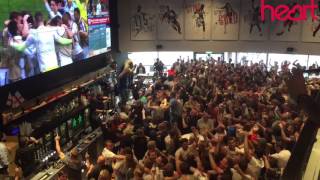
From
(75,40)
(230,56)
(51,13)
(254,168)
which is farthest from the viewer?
(230,56)

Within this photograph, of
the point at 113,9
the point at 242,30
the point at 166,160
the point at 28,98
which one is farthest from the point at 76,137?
the point at 242,30

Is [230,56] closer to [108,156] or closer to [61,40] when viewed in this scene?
[61,40]

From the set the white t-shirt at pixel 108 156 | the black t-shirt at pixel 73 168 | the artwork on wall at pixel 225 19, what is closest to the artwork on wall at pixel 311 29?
the artwork on wall at pixel 225 19

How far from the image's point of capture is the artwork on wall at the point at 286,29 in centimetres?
1512

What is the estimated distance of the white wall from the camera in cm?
1570

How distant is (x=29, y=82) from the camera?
29.7ft

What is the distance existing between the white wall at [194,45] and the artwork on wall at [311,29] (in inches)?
13.3

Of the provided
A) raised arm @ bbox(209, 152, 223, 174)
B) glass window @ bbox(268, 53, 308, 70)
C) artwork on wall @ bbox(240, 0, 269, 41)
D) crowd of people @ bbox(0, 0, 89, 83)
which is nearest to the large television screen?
crowd of people @ bbox(0, 0, 89, 83)

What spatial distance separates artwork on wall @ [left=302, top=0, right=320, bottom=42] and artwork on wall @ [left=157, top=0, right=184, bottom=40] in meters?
5.00

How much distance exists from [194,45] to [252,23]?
259 cm

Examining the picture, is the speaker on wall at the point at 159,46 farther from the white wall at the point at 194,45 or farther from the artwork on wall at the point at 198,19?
the artwork on wall at the point at 198,19

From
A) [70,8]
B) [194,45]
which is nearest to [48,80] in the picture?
[70,8]

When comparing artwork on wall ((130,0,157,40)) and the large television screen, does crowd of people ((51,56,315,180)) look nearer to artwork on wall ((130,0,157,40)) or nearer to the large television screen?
the large television screen

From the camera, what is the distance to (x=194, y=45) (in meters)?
16.5
